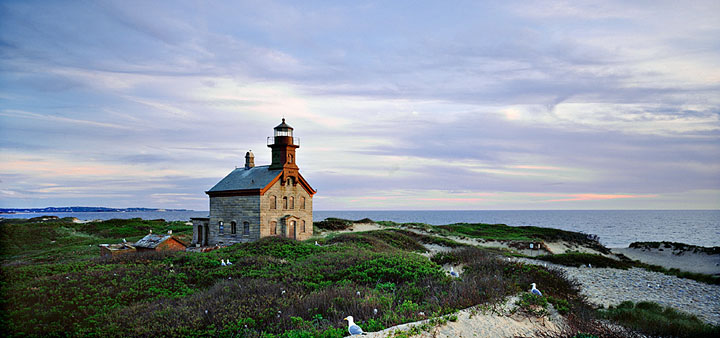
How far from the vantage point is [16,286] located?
12828mm

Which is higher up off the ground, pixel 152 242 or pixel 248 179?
pixel 248 179

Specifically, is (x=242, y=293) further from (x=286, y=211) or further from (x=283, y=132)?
(x=283, y=132)

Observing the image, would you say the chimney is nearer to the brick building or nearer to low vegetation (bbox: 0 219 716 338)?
the brick building

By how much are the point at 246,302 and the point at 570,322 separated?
27.2 ft

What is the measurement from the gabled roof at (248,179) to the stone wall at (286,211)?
804 mm

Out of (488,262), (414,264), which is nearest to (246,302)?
(414,264)

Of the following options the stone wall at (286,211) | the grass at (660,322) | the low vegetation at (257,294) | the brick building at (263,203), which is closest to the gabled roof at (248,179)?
the brick building at (263,203)

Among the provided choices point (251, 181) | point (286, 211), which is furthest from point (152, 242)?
point (286, 211)

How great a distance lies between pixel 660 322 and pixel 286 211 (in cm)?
2507

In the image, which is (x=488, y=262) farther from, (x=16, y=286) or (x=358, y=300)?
(x=16, y=286)

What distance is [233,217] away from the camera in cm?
3105

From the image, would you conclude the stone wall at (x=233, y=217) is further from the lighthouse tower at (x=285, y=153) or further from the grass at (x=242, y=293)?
the grass at (x=242, y=293)

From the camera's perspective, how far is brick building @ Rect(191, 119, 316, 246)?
2991cm

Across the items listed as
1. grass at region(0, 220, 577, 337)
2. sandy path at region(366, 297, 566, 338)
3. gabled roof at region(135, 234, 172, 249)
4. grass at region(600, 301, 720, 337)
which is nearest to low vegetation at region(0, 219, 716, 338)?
grass at region(0, 220, 577, 337)
